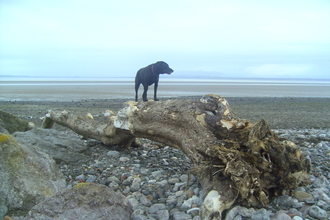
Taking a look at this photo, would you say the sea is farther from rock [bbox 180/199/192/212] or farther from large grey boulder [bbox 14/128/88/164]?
rock [bbox 180/199/192/212]

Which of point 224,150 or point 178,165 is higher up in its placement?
point 224,150

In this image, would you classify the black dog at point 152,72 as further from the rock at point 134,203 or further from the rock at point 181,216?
the rock at point 181,216

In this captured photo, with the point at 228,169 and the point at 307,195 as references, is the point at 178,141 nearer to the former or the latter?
the point at 228,169

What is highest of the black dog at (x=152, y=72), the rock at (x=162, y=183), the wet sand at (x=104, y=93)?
the black dog at (x=152, y=72)

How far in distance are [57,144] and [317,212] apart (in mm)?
4204

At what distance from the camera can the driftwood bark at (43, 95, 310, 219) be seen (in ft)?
9.78

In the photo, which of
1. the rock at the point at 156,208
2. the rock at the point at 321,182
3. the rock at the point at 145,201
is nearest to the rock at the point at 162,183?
the rock at the point at 145,201

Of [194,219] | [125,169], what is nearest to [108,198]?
[194,219]

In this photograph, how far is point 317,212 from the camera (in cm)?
283

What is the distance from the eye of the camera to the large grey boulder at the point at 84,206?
250cm

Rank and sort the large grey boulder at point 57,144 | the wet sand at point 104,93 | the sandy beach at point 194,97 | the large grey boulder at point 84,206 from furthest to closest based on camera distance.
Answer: the wet sand at point 104,93 → the sandy beach at point 194,97 → the large grey boulder at point 57,144 → the large grey boulder at point 84,206

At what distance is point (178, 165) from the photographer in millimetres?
4750

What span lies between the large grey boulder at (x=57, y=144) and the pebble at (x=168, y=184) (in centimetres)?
22

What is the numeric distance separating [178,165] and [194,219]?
6.52ft
